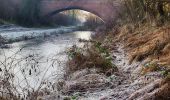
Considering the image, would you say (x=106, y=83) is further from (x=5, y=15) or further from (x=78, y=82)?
(x=5, y=15)

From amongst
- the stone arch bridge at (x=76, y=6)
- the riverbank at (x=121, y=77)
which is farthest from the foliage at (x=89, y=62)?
the stone arch bridge at (x=76, y=6)

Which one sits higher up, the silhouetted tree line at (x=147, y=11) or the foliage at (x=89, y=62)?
the silhouetted tree line at (x=147, y=11)

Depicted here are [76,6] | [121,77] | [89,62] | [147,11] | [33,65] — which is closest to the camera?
[121,77]

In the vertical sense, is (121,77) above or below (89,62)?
below

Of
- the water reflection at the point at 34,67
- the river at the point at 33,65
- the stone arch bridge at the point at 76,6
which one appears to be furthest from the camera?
the stone arch bridge at the point at 76,6

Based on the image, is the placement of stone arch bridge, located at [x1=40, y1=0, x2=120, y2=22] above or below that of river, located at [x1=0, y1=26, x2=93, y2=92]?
above

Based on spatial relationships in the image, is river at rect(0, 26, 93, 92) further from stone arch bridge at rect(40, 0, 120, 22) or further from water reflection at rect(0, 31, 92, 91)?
stone arch bridge at rect(40, 0, 120, 22)

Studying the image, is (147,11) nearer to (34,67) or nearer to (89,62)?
(89,62)

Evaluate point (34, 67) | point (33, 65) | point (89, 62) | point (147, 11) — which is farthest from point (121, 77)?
point (147, 11)

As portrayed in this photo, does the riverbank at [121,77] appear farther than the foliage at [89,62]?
No

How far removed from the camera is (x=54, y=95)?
11219mm

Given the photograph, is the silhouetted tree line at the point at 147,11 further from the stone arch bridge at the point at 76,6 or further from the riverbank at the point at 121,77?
the stone arch bridge at the point at 76,6

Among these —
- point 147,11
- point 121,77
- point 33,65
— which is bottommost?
point 33,65

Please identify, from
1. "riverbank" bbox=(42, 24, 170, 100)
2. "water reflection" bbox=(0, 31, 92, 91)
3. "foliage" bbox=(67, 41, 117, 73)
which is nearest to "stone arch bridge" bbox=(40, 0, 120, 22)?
"water reflection" bbox=(0, 31, 92, 91)
